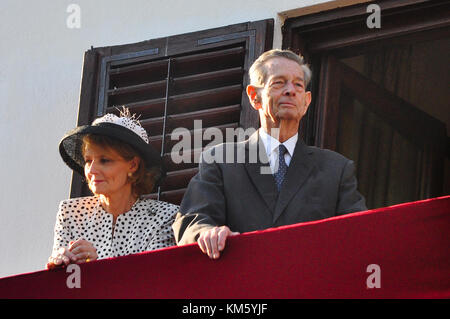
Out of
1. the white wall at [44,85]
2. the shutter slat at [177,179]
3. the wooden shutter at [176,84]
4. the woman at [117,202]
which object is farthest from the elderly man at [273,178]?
the white wall at [44,85]

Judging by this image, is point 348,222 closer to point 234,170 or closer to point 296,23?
point 234,170

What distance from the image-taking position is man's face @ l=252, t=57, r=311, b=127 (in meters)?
4.86

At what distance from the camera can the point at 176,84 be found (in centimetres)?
611

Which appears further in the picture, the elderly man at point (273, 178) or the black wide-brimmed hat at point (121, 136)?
the black wide-brimmed hat at point (121, 136)

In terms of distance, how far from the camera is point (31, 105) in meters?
6.70

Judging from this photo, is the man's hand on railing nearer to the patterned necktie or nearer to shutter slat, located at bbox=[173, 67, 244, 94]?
the patterned necktie

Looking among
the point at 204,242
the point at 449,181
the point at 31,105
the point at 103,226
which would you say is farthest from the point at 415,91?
the point at 204,242

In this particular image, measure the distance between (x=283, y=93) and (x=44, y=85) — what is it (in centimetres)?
220

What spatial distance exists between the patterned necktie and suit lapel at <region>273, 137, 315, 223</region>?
0.03 meters

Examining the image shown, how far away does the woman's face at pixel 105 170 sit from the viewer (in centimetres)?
525

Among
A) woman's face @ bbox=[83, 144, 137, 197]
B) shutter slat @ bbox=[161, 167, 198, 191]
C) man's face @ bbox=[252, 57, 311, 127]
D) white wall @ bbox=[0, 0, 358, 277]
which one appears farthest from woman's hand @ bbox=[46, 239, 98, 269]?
white wall @ bbox=[0, 0, 358, 277]

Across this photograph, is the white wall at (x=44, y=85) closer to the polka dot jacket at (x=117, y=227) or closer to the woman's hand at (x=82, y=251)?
the polka dot jacket at (x=117, y=227)

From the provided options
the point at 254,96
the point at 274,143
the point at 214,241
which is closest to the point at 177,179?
the point at 254,96

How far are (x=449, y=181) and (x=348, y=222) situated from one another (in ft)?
12.9
